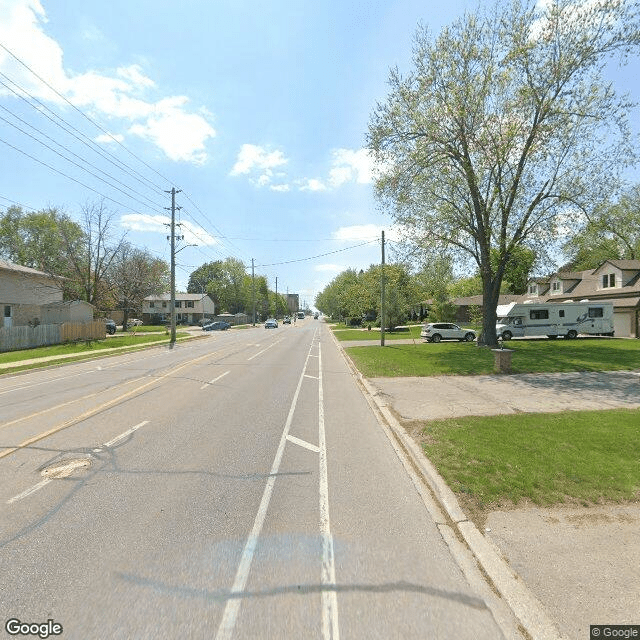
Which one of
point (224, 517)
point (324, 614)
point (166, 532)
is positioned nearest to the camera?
point (324, 614)

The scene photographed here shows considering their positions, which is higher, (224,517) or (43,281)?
(43,281)

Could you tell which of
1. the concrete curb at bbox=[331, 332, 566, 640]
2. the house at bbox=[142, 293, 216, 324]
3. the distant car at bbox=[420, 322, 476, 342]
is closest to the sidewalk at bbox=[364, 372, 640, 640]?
the concrete curb at bbox=[331, 332, 566, 640]

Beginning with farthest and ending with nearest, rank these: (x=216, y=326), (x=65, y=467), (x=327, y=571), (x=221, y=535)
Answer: (x=216, y=326) < (x=65, y=467) < (x=221, y=535) < (x=327, y=571)

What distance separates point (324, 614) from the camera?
294 cm

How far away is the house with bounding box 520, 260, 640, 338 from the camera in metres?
34.2

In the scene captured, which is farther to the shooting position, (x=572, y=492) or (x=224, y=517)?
(x=572, y=492)

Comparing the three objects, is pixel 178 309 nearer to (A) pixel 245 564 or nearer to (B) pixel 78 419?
(B) pixel 78 419

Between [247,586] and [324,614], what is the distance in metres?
0.72

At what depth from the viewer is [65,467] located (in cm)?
572

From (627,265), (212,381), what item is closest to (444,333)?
(627,265)

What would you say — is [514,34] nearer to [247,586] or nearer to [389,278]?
[247,586]

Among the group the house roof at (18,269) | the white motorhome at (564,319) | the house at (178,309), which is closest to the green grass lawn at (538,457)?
the white motorhome at (564,319)

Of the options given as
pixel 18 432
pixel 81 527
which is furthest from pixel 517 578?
pixel 18 432

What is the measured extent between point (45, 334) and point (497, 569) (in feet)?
115
